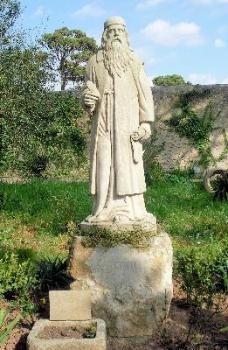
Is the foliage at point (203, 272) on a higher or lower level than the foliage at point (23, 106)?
lower

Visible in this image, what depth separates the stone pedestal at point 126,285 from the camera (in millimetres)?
5629

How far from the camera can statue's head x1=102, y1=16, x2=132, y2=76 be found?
593 centimetres

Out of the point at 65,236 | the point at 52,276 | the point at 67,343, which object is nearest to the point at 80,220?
the point at 65,236

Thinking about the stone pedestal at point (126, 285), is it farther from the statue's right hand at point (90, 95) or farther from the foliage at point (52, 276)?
the statue's right hand at point (90, 95)

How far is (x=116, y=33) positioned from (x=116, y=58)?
0.26 m

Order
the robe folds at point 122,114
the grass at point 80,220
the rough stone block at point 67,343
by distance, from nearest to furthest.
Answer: the rough stone block at point 67,343
the robe folds at point 122,114
the grass at point 80,220

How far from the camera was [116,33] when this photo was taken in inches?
234

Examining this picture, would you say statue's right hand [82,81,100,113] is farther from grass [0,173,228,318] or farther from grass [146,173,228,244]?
grass [146,173,228,244]

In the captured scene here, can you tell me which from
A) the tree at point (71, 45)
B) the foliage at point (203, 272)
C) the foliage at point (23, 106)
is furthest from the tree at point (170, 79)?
the foliage at point (203, 272)

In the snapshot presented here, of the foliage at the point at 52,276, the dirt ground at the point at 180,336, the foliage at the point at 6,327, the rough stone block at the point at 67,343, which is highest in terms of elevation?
the foliage at the point at 52,276

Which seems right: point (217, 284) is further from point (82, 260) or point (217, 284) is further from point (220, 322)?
point (82, 260)

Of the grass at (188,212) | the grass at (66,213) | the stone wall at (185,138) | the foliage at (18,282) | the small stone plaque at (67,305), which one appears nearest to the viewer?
the small stone plaque at (67,305)

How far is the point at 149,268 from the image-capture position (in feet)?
18.5

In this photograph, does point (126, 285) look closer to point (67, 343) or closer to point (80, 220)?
point (67, 343)
